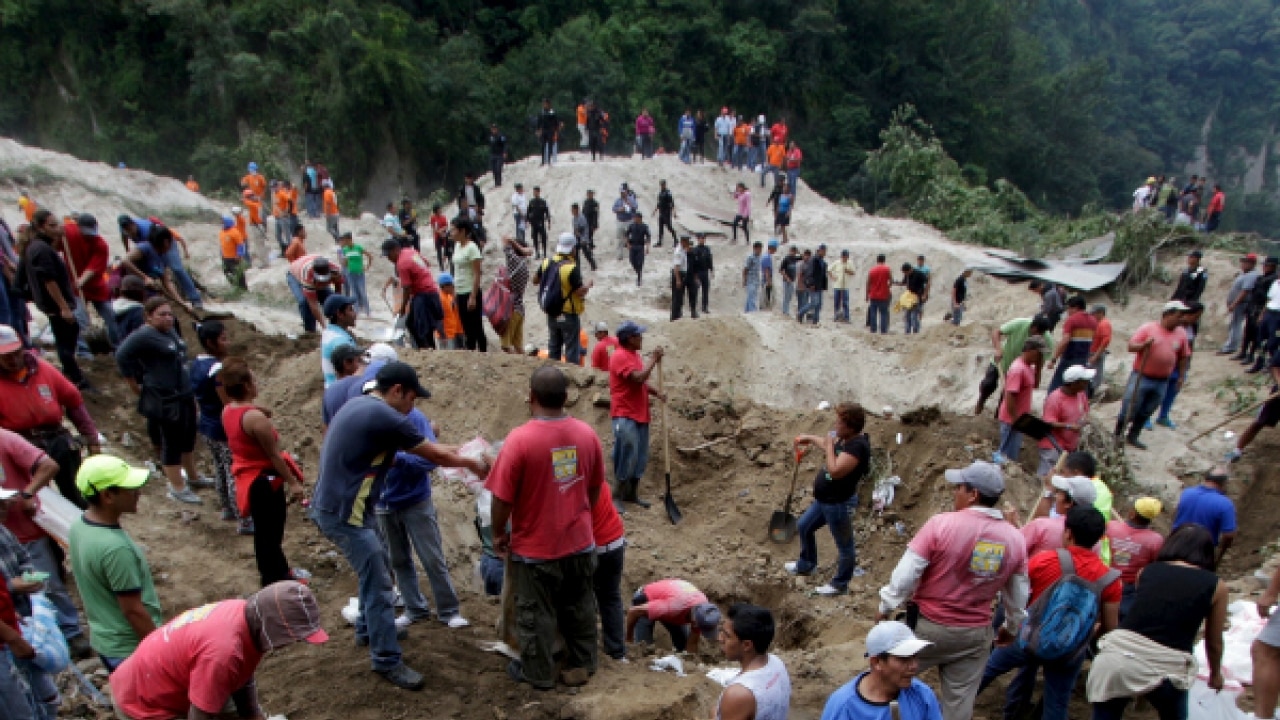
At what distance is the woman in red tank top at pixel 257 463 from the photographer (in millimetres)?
4910

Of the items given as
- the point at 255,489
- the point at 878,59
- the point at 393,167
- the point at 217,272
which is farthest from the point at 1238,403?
the point at 878,59

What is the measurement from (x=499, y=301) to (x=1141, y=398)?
774 cm

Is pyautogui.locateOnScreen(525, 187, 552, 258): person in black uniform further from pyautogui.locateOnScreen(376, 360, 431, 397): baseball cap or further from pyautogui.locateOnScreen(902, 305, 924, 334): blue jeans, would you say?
pyautogui.locateOnScreen(376, 360, 431, 397): baseball cap

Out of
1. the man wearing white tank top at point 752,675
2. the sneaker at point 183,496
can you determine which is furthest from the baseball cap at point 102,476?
the sneaker at point 183,496

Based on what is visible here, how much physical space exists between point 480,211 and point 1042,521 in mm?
15962

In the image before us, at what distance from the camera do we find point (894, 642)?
315 centimetres

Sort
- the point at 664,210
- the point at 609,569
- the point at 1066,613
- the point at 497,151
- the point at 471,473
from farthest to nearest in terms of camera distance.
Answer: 1. the point at 497,151
2. the point at 664,210
3. the point at 471,473
4. the point at 609,569
5. the point at 1066,613

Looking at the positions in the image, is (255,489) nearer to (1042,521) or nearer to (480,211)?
(1042,521)

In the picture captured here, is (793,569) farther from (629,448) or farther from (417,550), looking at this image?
(417,550)

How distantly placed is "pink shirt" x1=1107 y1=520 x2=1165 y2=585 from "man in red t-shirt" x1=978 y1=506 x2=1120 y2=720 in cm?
68

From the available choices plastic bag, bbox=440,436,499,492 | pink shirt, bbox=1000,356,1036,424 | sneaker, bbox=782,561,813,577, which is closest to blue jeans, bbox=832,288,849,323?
pink shirt, bbox=1000,356,1036,424

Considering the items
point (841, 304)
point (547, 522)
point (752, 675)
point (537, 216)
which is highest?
point (537, 216)

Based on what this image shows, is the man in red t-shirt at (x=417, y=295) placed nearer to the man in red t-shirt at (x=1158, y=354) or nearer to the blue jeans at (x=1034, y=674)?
the blue jeans at (x=1034, y=674)

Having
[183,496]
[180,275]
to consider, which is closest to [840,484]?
[183,496]
